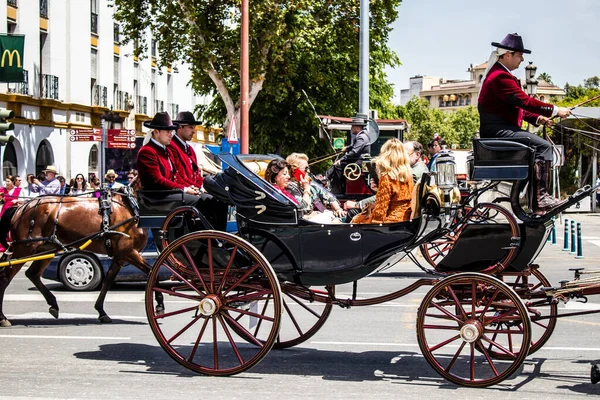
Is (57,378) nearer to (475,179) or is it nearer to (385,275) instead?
(475,179)

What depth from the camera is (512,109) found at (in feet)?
24.1

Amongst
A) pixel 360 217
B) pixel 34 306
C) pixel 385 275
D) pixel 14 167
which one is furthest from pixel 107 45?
pixel 360 217

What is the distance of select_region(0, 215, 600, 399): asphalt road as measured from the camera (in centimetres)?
680

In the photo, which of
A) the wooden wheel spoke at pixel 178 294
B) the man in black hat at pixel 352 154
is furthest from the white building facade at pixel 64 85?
the wooden wheel spoke at pixel 178 294

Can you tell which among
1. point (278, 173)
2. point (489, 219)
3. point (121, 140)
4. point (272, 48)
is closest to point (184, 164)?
point (278, 173)

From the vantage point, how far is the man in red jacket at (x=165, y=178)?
815 cm

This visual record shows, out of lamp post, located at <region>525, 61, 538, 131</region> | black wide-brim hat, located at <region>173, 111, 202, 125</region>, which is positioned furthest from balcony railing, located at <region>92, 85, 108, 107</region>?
black wide-brim hat, located at <region>173, 111, 202, 125</region>

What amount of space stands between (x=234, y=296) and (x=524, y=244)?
2.34 m

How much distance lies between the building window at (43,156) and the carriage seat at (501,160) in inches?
1138

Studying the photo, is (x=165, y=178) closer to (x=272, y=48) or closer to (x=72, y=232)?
(x=72, y=232)

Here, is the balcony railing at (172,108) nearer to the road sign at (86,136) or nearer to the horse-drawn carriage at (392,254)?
the road sign at (86,136)

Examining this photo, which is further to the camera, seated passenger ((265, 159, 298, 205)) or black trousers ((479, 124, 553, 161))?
seated passenger ((265, 159, 298, 205))

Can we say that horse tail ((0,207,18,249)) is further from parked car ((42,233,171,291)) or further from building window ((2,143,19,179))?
building window ((2,143,19,179))

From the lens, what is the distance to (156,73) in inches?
1906
